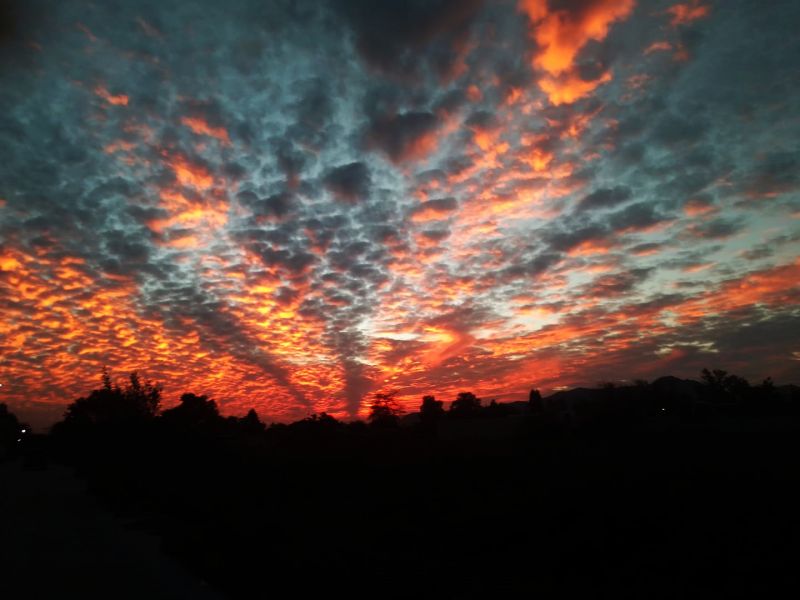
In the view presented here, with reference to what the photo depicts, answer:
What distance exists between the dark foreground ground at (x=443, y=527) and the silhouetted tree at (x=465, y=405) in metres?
60.5

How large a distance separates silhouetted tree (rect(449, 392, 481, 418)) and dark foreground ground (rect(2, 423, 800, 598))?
199 ft

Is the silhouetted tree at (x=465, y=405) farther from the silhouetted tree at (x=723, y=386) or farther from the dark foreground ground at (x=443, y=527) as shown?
the dark foreground ground at (x=443, y=527)

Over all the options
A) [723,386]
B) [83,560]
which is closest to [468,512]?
[83,560]

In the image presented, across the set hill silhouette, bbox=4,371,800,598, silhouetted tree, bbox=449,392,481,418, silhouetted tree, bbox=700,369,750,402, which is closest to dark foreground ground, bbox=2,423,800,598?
hill silhouette, bbox=4,371,800,598

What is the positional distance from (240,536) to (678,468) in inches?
510

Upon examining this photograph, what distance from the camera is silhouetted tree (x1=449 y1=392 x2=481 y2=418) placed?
79688mm

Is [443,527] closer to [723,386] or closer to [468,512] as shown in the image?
[468,512]

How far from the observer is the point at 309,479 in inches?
698

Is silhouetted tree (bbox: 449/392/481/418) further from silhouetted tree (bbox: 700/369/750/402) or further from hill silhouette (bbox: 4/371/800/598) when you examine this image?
hill silhouette (bbox: 4/371/800/598)

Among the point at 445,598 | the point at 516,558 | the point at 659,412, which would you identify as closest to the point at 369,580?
the point at 445,598

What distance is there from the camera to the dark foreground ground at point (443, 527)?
7.55 meters

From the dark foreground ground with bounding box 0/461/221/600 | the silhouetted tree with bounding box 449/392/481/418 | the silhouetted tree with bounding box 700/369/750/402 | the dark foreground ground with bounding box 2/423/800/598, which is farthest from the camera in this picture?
the silhouetted tree with bounding box 449/392/481/418

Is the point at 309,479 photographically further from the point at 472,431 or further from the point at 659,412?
the point at 659,412

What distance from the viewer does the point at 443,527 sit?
34.5ft
